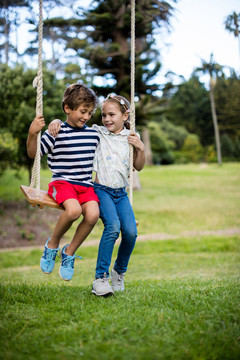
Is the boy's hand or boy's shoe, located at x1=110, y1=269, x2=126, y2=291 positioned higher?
the boy's hand

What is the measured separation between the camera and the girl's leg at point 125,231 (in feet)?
10.9

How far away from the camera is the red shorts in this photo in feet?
10.8

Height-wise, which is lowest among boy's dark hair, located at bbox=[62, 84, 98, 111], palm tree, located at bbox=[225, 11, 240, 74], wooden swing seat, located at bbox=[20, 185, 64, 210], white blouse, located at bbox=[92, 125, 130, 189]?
wooden swing seat, located at bbox=[20, 185, 64, 210]

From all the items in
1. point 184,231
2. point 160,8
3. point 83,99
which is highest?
point 160,8

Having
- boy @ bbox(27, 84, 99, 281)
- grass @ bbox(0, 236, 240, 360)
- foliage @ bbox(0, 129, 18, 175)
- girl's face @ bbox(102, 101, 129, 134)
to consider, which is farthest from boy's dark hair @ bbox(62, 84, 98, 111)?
foliage @ bbox(0, 129, 18, 175)

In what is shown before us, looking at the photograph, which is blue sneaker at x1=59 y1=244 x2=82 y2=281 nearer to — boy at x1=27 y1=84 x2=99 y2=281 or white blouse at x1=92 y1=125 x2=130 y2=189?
boy at x1=27 y1=84 x2=99 y2=281

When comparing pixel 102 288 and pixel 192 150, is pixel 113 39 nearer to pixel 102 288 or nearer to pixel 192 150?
pixel 102 288

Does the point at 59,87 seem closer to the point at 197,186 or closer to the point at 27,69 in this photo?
the point at 27,69

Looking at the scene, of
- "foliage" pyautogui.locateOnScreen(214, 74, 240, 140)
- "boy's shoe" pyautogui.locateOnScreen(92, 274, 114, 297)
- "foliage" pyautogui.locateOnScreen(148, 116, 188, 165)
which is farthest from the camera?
"foliage" pyautogui.locateOnScreen(148, 116, 188, 165)

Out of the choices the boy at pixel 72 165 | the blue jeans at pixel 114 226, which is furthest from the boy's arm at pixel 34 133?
the blue jeans at pixel 114 226

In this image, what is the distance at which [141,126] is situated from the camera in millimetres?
14883

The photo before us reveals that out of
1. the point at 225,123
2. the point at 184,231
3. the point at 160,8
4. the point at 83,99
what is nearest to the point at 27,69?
the point at 160,8

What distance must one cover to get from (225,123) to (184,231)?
2588 centimetres

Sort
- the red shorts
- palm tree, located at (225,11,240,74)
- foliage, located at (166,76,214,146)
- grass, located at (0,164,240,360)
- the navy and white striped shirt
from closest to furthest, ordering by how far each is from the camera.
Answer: grass, located at (0,164,240,360) < the red shorts < the navy and white striped shirt < palm tree, located at (225,11,240,74) < foliage, located at (166,76,214,146)
